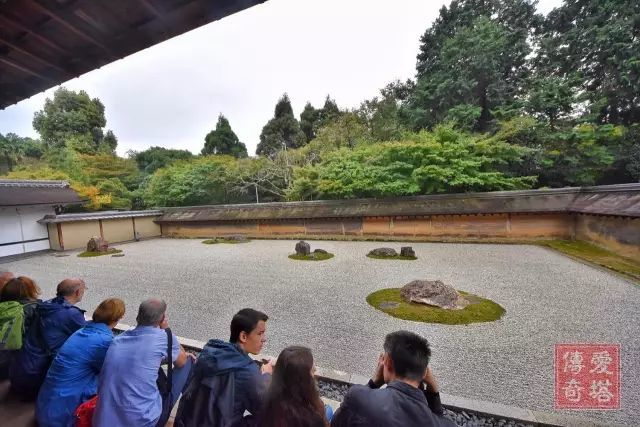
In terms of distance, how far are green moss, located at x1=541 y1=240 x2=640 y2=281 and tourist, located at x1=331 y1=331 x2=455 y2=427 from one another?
7382mm

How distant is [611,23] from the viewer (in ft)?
41.9

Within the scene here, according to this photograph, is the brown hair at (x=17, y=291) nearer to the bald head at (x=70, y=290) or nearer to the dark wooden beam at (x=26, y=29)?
the bald head at (x=70, y=290)

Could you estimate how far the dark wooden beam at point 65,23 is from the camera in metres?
1.94

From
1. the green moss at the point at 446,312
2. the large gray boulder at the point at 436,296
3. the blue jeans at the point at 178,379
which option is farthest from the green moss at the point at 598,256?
the blue jeans at the point at 178,379

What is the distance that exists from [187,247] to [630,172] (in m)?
19.8

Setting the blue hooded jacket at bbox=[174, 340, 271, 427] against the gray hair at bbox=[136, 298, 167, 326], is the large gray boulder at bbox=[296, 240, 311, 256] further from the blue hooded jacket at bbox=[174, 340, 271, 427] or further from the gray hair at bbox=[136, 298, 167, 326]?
the blue hooded jacket at bbox=[174, 340, 271, 427]

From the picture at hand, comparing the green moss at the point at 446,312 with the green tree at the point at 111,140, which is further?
the green tree at the point at 111,140

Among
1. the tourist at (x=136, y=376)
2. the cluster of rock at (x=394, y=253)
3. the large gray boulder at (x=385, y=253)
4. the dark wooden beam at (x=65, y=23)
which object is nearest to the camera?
the tourist at (x=136, y=376)

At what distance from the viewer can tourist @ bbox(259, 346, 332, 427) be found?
1365 mm

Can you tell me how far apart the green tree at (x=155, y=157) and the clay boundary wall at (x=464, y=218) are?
15319 mm

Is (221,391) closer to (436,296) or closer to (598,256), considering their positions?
(436,296)

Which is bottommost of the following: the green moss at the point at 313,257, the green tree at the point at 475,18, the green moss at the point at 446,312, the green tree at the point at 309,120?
the green moss at the point at 446,312

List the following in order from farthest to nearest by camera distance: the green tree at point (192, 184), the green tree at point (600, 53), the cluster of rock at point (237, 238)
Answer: the green tree at point (192, 184) < the cluster of rock at point (237, 238) < the green tree at point (600, 53)

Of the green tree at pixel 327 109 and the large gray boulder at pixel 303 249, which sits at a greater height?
the green tree at pixel 327 109
